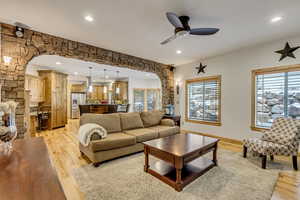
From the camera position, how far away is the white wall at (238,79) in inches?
147

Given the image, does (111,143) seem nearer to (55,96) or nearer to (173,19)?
(173,19)

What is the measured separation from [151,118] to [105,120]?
4.74ft

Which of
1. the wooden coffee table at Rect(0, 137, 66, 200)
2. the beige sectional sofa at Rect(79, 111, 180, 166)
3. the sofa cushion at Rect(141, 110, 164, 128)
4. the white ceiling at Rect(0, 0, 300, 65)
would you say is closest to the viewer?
the wooden coffee table at Rect(0, 137, 66, 200)

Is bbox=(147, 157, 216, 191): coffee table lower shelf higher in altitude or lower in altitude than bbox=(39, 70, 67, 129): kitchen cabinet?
lower

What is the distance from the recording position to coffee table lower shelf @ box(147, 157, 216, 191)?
6.98 ft

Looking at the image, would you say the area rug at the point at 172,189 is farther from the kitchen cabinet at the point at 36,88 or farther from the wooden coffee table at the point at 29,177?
the kitchen cabinet at the point at 36,88

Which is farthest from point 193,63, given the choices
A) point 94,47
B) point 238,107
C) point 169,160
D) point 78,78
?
point 78,78

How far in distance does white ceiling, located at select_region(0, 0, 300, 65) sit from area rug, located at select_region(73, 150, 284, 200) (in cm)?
277

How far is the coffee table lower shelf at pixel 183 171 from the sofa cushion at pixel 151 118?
63.4 inches

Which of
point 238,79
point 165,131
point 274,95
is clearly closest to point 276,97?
point 274,95

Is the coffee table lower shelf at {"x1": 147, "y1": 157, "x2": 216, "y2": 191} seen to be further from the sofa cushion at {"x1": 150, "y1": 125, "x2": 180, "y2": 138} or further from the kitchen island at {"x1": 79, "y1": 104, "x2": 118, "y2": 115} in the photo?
A: the kitchen island at {"x1": 79, "y1": 104, "x2": 118, "y2": 115}

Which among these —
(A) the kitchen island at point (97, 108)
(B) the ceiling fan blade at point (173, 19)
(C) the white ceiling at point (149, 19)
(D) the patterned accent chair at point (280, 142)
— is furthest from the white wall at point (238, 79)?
(A) the kitchen island at point (97, 108)

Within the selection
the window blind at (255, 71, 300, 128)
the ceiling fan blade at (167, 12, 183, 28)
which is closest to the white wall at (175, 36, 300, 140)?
the window blind at (255, 71, 300, 128)

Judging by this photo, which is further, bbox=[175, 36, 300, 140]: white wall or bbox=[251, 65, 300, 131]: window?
bbox=[175, 36, 300, 140]: white wall
